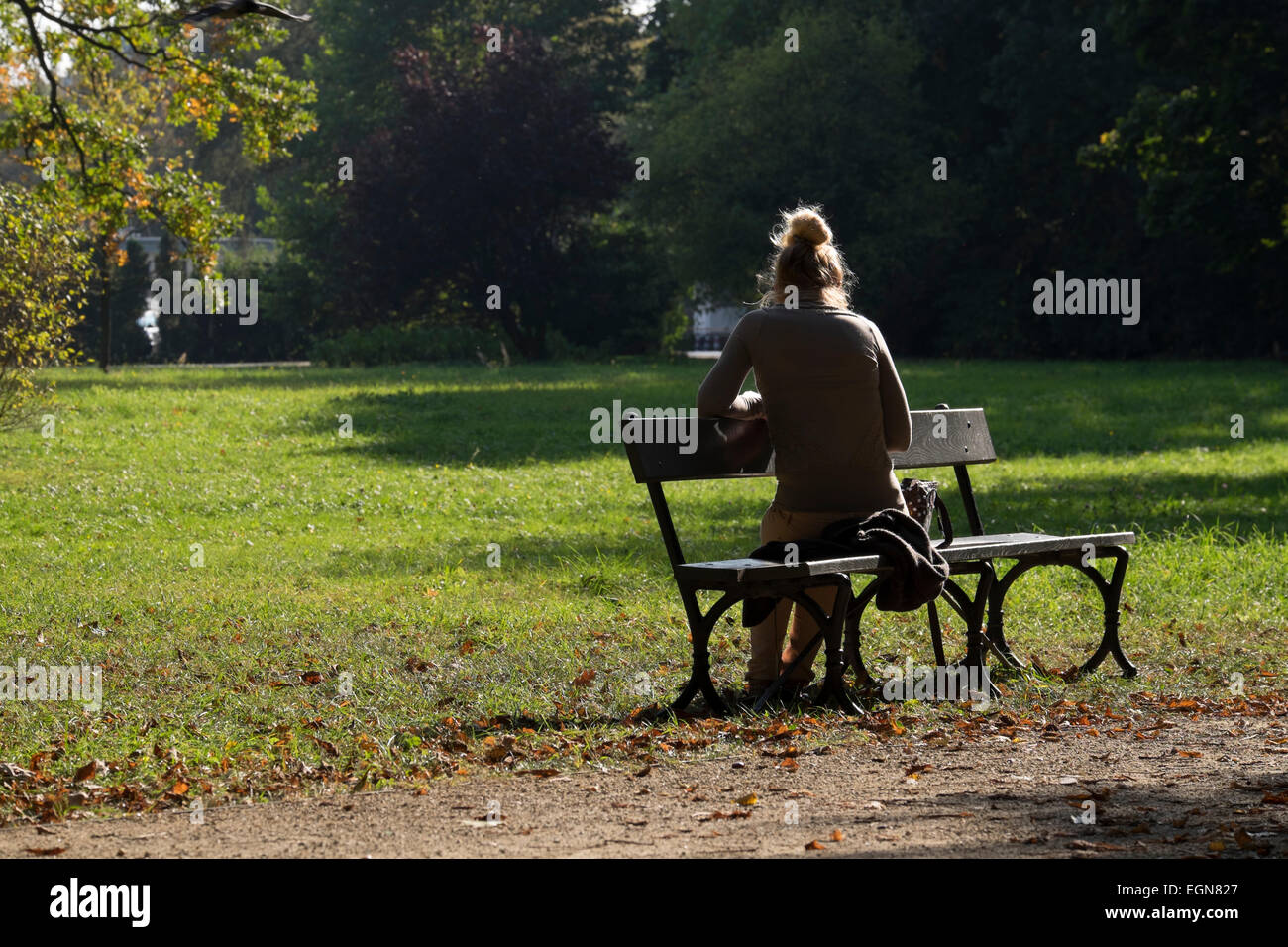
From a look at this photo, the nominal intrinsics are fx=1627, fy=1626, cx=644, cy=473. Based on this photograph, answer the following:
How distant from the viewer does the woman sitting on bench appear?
662 centimetres

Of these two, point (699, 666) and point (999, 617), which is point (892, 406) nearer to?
point (699, 666)

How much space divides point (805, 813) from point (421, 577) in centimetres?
613

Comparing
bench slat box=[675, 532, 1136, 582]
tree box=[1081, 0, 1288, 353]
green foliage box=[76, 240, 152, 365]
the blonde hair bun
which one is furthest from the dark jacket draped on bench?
green foliage box=[76, 240, 152, 365]

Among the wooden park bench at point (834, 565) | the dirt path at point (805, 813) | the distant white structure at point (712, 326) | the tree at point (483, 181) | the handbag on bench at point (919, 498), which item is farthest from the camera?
the distant white structure at point (712, 326)

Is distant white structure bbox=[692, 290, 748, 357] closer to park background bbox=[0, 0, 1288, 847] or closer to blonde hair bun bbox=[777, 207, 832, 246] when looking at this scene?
park background bbox=[0, 0, 1288, 847]

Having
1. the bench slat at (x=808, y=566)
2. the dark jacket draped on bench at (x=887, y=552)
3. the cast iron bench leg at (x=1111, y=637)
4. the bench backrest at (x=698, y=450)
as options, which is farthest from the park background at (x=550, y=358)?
the bench backrest at (x=698, y=450)

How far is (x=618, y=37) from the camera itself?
56688mm

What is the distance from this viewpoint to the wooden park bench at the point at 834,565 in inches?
255

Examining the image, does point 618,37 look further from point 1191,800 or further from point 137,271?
point 1191,800

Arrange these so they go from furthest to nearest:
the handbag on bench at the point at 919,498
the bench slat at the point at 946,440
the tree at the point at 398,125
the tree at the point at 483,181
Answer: the tree at the point at 398,125 → the tree at the point at 483,181 → the bench slat at the point at 946,440 → the handbag on bench at the point at 919,498

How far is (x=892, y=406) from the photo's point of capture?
268 inches

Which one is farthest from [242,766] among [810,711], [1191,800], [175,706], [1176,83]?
[1176,83]

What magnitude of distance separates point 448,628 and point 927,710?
309 cm

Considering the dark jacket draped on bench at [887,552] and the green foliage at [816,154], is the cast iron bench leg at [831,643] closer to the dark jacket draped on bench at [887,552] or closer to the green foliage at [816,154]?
the dark jacket draped on bench at [887,552]
